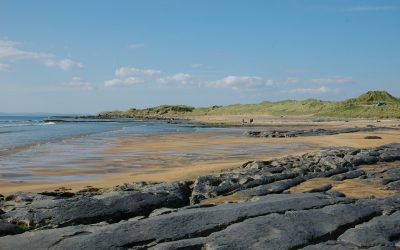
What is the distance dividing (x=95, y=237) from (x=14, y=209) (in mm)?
3316

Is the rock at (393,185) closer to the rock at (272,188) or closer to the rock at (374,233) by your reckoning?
the rock at (272,188)

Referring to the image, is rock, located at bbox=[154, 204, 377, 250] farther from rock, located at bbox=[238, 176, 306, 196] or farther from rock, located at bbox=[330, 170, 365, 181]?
rock, located at bbox=[330, 170, 365, 181]

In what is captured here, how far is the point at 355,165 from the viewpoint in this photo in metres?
16.9

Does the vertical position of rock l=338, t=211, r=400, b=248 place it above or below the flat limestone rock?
below

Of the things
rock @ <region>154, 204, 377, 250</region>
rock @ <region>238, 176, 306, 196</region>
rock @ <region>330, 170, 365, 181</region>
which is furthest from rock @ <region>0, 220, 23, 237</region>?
rock @ <region>330, 170, 365, 181</region>

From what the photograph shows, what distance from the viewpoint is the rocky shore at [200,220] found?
7.22m

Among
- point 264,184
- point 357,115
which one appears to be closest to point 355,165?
point 264,184

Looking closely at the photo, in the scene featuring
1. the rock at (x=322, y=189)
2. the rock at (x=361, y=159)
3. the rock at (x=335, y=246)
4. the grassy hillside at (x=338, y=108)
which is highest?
the grassy hillside at (x=338, y=108)

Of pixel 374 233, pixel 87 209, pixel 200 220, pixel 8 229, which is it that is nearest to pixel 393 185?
pixel 374 233

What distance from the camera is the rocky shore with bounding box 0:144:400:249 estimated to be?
722 cm

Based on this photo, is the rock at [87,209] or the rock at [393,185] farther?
the rock at [393,185]

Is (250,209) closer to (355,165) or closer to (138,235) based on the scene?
(138,235)

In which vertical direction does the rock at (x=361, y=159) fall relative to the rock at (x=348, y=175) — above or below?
above

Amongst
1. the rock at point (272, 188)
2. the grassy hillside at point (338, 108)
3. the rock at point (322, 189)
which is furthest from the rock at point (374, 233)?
the grassy hillside at point (338, 108)
